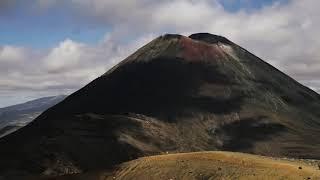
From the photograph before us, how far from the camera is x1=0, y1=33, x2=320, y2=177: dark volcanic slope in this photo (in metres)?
84.2

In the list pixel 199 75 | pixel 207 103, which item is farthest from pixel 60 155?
pixel 199 75

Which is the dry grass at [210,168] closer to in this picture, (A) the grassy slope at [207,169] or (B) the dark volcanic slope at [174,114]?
(A) the grassy slope at [207,169]

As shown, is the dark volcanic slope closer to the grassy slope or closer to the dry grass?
the grassy slope

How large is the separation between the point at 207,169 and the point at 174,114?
2890 inches

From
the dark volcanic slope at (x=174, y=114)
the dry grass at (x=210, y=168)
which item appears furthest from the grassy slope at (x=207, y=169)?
the dark volcanic slope at (x=174, y=114)

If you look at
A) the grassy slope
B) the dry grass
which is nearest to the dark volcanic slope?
the grassy slope

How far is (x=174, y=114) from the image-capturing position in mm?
121500

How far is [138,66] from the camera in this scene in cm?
14450

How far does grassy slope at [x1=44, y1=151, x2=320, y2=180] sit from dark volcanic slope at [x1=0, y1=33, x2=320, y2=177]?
23356 mm

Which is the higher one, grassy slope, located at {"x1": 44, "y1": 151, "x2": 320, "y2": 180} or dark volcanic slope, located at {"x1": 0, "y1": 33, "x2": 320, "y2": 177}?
dark volcanic slope, located at {"x1": 0, "y1": 33, "x2": 320, "y2": 177}

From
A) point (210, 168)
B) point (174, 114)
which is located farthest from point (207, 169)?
point (174, 114)

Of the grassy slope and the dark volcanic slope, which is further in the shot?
the dark volcanic slope

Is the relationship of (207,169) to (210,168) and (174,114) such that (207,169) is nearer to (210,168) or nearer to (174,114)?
(210,168)

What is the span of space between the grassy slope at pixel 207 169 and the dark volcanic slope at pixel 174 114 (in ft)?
76.6
